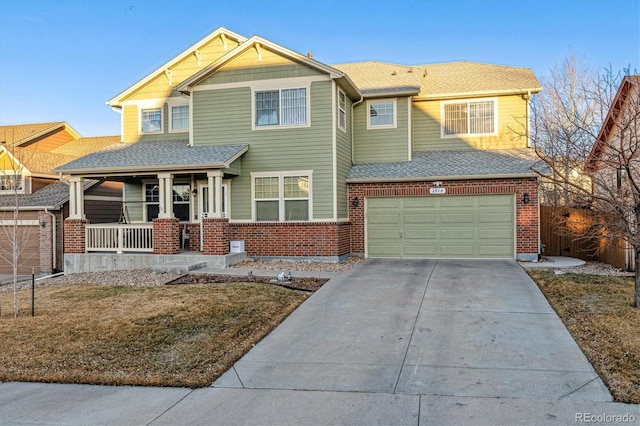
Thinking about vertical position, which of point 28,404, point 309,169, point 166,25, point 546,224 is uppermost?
point 166,25

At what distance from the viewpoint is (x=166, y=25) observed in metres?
18.9

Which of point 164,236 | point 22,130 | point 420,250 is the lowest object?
point 420,250

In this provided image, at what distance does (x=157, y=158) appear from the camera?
1513 centimetres

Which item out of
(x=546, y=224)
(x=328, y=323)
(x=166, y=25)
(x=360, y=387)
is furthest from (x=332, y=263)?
(x=166, y=25)

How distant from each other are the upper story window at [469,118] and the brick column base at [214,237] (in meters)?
8.23

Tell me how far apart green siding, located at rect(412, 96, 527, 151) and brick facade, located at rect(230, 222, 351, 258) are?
429 cm

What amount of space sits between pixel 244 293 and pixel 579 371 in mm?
6249

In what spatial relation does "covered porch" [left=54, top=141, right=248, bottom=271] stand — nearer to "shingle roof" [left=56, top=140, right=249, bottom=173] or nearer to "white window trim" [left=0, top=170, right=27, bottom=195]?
"shingle roof" [left=56, top=140, right=249, bottom=173]

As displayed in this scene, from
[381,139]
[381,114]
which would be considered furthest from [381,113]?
[381,139]

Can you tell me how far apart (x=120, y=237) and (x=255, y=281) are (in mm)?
5818

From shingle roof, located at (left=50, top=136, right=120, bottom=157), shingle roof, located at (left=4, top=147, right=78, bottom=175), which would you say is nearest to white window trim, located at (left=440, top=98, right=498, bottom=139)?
shingle roof, located at (left=4, top=147, right=78, bottom=175)

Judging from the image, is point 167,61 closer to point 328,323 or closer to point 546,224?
point 328,323

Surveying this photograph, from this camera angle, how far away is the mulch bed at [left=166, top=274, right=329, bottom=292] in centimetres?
1098

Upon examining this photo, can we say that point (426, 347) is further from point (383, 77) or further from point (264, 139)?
point (383, 77)
